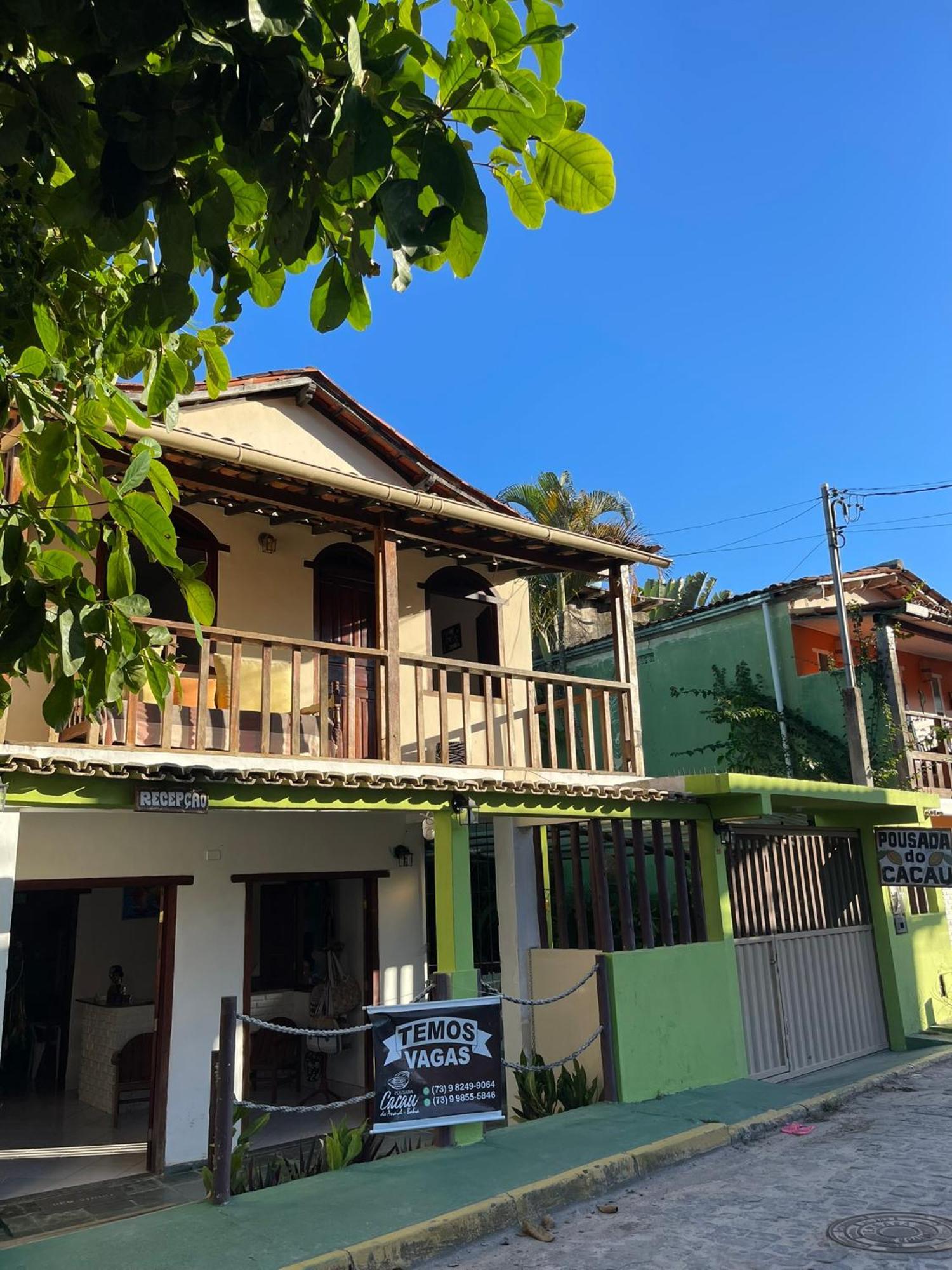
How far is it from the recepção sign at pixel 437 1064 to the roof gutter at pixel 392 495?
14.4 feet

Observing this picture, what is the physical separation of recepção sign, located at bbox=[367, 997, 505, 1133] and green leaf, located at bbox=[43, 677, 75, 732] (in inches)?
182

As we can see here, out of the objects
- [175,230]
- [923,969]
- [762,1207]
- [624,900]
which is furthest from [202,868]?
[923,969]

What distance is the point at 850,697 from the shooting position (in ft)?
46.4

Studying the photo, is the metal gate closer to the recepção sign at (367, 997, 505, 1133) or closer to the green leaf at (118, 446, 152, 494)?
the recepção sign at (367, 997, 505, 1133)

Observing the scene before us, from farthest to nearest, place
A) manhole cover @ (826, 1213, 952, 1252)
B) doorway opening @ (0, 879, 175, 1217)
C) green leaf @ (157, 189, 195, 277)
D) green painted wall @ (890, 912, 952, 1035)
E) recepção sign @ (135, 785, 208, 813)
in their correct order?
green painted wall @ (890, 912, 952, 1035) < doorway opening @ (0, 879, 175, 1217) < recepção sign @ (135, 785, 208, 813) < manhole cover @ (826, 1213, 952, 1252) < green leaf @ (157, 189, 195, 277)

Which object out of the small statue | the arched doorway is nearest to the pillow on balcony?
the arched doorway

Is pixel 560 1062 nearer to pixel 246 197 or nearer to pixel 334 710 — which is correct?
pixel 334 710

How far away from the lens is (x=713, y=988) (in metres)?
9.98

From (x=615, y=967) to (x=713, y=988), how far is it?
5.01 ft

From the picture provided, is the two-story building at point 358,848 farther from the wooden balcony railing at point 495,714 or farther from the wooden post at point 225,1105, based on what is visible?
the wooden post at point 225,1105

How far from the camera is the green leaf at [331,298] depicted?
9.13 ft

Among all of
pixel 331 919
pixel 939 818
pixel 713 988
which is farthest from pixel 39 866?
pixel 939 818

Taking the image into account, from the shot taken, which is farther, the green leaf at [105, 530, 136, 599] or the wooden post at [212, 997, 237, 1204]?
the wooden post at [212, 997, 237, 1204]

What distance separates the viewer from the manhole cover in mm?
5508
